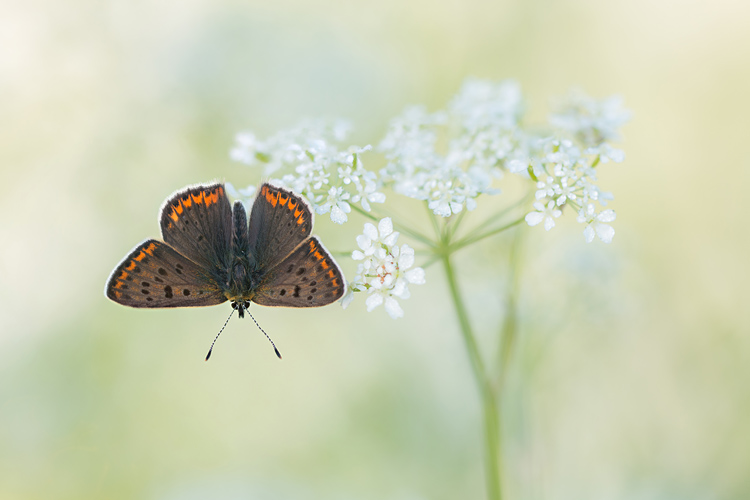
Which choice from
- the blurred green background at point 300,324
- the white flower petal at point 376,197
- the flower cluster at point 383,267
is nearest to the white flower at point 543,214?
the flower cluster at point 383,267

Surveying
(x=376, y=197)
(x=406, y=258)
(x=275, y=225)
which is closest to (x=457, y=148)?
(x=376, y=197)

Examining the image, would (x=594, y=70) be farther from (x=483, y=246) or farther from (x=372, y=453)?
(x=372, y=453)

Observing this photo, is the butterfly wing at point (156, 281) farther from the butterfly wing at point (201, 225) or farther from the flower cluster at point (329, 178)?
the flower cluster at point (329, 178)

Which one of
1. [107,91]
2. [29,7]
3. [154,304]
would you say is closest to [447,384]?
[154,304]

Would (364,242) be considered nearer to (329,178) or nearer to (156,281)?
(329,178)

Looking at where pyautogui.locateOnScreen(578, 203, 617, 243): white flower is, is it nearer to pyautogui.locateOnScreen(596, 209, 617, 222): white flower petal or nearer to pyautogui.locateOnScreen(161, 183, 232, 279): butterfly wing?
pyautogui.locateOnScreen(596, 209, 617, 222): white flower petal
